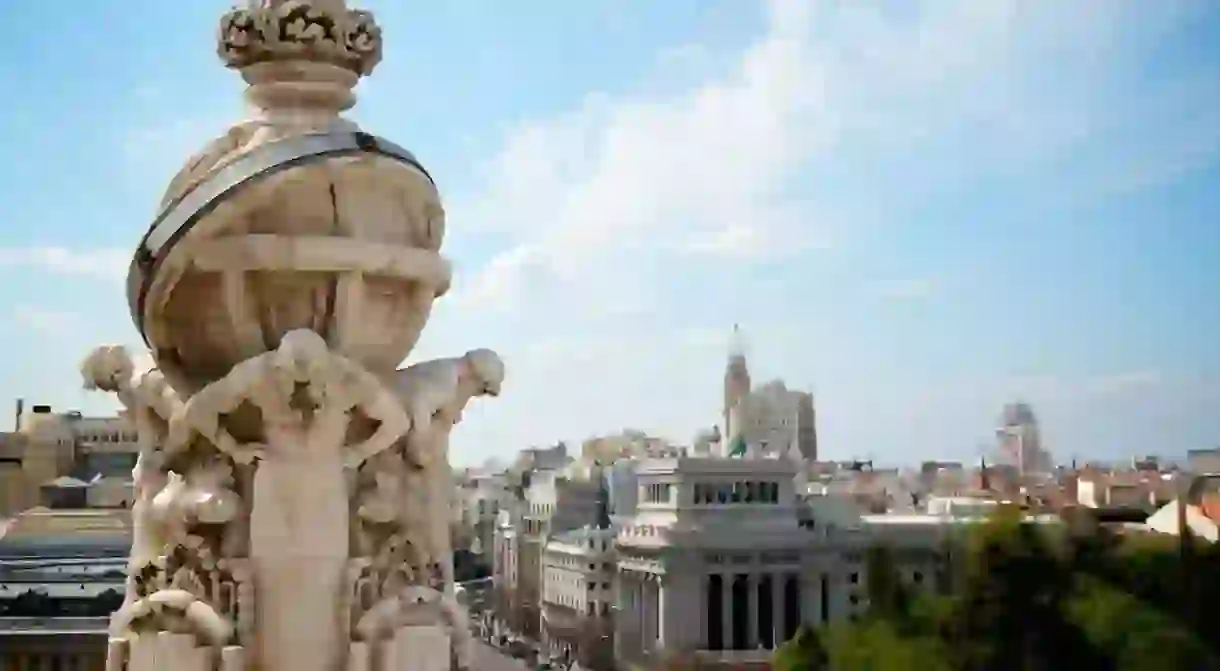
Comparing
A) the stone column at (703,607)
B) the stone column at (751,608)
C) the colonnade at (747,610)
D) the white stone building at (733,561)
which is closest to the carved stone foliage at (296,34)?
the white stone building at (733,561)

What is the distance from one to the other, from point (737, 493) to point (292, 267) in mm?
55986

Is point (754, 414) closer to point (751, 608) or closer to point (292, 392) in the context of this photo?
point (751, 608)

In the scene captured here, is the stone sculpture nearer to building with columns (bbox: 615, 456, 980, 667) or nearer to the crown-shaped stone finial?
the crown-shaped stone finial

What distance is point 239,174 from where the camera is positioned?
3.16 metres

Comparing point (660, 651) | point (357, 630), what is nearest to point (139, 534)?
point (357, 630)

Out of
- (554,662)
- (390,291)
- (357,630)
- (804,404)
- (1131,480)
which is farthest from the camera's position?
(804,404)

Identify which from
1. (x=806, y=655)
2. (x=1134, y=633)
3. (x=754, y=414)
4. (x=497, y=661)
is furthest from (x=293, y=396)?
(x=754, y=414)

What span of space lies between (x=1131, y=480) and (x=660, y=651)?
43177 millimetres

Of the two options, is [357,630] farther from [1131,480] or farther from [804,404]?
[804,404]

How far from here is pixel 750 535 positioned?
56.9 m

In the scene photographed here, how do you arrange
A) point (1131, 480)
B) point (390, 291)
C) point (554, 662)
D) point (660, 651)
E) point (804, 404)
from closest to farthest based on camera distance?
point (390, 291) → point (660, 651) → point (554, 662) → point (1131, 480) → point (804, 404)

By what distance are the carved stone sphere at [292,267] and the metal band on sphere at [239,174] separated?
12 mm

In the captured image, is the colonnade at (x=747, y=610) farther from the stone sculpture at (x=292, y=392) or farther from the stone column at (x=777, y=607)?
the stone sculpture at (x=292, y=392)

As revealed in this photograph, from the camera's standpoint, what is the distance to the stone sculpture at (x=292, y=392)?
3074mm
